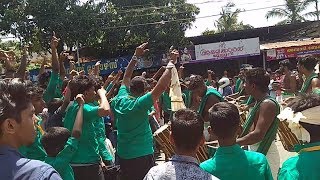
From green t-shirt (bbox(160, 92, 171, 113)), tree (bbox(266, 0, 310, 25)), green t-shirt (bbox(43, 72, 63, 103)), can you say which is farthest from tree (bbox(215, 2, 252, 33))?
green t-shirt (bbox(43, 72, 63, 103))

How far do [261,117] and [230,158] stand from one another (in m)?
1.28

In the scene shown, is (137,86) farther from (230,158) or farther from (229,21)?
(229,21)

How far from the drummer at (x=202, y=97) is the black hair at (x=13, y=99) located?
3034 millimetres

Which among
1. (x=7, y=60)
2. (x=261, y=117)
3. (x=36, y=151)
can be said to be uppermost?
(x=7, y=60)

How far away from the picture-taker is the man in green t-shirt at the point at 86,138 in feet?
14.5

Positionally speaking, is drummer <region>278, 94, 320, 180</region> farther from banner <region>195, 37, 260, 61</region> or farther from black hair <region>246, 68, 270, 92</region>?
banner <region>195, 37, 260, 61</region>

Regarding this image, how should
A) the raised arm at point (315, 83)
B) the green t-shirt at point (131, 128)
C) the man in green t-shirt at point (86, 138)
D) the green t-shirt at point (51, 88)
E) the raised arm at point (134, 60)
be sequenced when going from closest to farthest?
1. the man in green t-shirt at point (86, 138)
2. the green t-shirt at point (131, 128)
3. the raised arm at point (134, 60)
4. the green t-shirt at point (51, 88)
5. the raised arm at point (315, 83)

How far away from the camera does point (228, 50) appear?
2634 centimetres

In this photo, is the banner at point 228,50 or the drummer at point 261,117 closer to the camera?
the drummer at point 261,117

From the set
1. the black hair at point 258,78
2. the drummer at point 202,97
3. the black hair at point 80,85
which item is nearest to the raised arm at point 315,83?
the drummer at point 202,97


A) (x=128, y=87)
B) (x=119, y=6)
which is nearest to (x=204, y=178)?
(x=128, y=87)

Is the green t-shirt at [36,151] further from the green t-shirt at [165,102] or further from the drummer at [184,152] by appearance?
the green t-shirt at [165,102]

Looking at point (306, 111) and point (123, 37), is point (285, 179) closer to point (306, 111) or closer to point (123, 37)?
point (306, 111)

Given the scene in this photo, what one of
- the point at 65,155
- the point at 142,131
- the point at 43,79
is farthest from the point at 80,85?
the point at 43,79
